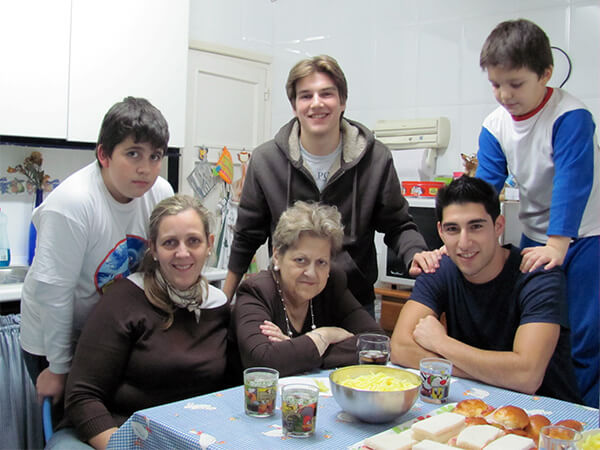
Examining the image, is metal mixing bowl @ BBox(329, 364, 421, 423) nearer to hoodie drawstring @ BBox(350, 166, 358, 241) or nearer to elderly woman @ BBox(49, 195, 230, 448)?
elderly woman @ BBox(49, 195, 230, 448)

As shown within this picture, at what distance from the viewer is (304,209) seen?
71.2 inches

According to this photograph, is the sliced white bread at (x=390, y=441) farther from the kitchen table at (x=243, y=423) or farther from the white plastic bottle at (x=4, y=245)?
the white plastic bottle at (x=4, y=245)

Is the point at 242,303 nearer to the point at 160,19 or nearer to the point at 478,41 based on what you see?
the point at 160,19

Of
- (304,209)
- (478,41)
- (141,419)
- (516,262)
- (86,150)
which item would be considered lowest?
(141,419)

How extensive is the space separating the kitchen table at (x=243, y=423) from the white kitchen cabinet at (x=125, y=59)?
6.65 ft

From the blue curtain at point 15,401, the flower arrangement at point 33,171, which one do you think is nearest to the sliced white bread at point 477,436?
the blue curtain at point 15,401

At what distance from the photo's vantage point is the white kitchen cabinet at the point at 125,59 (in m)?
2.90

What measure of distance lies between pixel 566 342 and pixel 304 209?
83 cm

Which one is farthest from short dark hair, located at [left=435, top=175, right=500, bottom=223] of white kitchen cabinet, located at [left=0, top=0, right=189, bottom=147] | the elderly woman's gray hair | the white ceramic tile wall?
white kitchen cabinet, located at [left=0, top=0, right=189, bottom=147]

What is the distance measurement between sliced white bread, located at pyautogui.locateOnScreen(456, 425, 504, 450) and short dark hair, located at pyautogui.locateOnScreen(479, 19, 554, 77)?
1.05m

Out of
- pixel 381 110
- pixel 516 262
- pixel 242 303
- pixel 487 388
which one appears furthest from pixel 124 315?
pixel 381 110

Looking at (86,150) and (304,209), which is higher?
(86,150)

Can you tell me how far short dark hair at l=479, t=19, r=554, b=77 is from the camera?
1.67 m

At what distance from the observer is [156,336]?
5.26 ft
